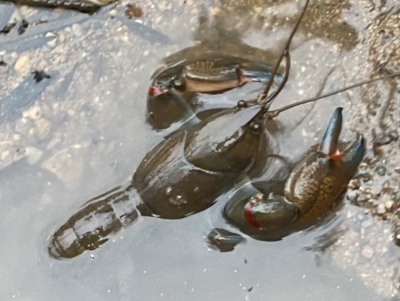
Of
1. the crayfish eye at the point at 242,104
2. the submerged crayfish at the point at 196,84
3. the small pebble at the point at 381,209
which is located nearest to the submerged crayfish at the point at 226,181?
the crayfish eye at the point at 242,104

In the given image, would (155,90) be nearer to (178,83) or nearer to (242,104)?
(178,83)

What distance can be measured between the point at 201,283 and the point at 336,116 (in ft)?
4.20

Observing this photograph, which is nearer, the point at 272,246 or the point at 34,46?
the point at 272,246

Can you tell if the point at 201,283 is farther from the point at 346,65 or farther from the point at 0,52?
the point at 0,52

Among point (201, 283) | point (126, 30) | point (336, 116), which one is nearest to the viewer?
point (336, 116)

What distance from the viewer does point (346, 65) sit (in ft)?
11.5

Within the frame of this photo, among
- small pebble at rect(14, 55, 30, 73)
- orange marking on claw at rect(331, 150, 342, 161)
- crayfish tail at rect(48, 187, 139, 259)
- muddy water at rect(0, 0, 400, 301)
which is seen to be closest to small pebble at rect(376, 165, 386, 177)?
muddy water at rect(0, 0, 400, 301)

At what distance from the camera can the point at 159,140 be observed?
11.6 feet

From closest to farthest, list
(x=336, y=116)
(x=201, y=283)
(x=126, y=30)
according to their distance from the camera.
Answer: (x=336, y=116) < (x=201, y=283) < (x=126, y=30)

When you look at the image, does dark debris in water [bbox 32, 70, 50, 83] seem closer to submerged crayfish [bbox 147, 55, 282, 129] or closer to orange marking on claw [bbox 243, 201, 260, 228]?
submerged crayfish [bbox 147, 55, 282, 129]

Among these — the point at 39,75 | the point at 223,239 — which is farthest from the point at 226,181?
the point at 39,75

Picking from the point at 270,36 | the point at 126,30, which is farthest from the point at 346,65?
the point at 126,30

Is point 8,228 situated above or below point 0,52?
below

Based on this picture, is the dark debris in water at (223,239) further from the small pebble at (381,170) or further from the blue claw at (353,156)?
the small pebble at (381,170)
